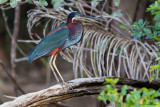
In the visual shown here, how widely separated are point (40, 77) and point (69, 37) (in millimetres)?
6375

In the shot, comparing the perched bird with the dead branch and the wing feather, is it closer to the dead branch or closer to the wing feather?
the wing feather

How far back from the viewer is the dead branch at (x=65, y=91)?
104 inches

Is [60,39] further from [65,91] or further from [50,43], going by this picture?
[65,91]

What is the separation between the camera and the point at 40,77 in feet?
30.6

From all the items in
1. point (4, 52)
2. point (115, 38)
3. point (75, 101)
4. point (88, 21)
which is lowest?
point (75, 101)

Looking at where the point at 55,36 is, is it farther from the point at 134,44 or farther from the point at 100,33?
the point at 134,44

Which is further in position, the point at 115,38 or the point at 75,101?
the point at 75,101

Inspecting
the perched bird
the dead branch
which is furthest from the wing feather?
the dead branch

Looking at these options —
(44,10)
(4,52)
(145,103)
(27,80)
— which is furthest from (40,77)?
(145,103)

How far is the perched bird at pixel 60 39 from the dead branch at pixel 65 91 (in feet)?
0.75

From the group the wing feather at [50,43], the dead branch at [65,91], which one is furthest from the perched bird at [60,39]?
the dead branch at [65,91]

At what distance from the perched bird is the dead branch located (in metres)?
0.23

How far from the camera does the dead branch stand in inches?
104

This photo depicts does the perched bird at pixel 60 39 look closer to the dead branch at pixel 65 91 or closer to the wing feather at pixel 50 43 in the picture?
the wing feather at pixel 50 43
